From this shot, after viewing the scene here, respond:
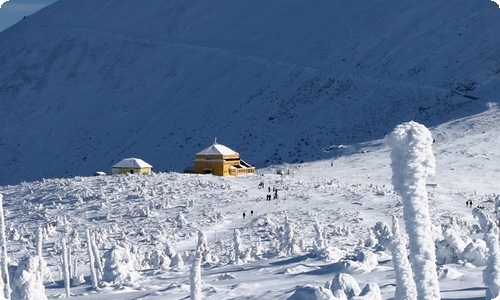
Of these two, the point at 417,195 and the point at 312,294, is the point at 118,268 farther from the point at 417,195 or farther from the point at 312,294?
the point at 417,195

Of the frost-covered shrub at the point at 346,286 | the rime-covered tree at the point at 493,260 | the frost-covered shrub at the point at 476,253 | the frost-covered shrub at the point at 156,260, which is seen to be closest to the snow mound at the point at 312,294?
the frost-covered shrub at the point at 346,286

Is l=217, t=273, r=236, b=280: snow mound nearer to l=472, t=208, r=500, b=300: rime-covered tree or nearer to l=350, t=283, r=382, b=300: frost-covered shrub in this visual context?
l=350, t=283, r=382, b=300: frost-covered shrub

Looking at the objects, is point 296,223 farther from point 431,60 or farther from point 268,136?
point 431,60

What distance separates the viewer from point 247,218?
133ft

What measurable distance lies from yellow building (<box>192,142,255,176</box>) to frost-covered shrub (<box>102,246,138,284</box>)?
27.3m

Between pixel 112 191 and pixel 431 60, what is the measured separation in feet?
157

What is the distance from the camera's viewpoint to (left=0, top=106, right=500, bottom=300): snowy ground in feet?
78.7

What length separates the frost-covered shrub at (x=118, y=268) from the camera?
28188 millimetres

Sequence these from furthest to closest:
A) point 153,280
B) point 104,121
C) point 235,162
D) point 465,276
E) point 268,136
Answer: point 104,121 → point 268,136 → point 235,162 → point 153,280 → point 465,276

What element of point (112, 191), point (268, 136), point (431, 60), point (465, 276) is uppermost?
point (431, 60)

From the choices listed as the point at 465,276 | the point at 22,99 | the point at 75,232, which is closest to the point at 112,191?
the point at 75,232

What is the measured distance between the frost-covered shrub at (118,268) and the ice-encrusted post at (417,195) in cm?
1762

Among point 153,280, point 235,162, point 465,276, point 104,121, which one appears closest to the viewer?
point 465,276

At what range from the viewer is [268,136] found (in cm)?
8438
